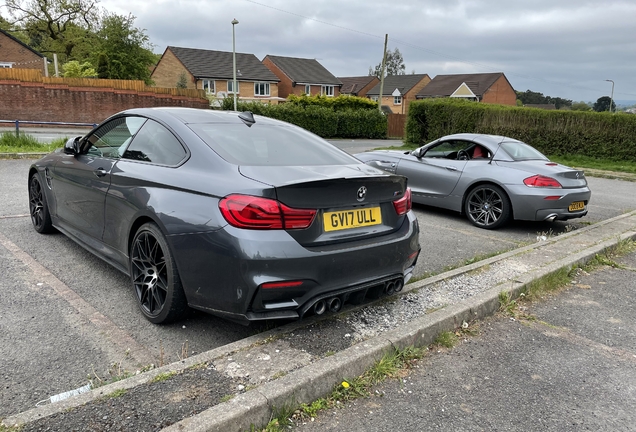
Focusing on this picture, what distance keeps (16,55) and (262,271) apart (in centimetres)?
4733

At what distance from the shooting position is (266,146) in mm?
3674

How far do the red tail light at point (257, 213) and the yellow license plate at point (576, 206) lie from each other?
548 centimetres

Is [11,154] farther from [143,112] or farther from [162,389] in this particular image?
[162,389]

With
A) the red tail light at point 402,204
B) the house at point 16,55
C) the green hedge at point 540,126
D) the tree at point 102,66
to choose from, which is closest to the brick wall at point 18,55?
the house at point 16,55

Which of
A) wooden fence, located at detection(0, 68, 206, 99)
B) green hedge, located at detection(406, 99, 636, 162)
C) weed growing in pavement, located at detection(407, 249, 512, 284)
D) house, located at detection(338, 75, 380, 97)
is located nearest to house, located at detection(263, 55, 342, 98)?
house, located at detection(338, 75, 380, 97)

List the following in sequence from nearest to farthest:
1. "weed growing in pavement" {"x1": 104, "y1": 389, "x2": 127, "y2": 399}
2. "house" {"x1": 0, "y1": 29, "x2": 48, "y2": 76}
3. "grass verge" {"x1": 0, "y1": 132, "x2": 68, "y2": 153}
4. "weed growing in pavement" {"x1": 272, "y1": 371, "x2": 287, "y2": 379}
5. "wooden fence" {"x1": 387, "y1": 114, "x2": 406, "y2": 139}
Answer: "weed growing in pavement" {"x1": 104, "y1": 389, "x2": 127, "y2": 399}, "weed growing in pavement" {"x1": 272, "y1": 371, "x2": 287, "y2": 379}, "grass verge" {"x1": 0, "y1": 132, "x2": 68, "y2": 153}, "wooden fence" {"x1": 387, "y1": 114, "x2": 406, "y2": 139}, "house" {"x1": 0, "y1": 29, "x2": 48, "y2": 76}


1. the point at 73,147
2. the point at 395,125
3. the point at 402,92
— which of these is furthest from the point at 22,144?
the point at 402,92

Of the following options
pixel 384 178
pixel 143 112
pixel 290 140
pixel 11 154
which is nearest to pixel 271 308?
pixel 384 178

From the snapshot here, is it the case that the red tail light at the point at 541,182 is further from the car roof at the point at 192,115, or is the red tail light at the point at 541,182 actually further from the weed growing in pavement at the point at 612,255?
the car roof at the point at 192,115

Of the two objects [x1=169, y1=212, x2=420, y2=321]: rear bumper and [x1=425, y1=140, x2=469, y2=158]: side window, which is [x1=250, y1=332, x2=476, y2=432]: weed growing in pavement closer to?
[x1=169, y1=212, x2=420, y2=321]: rear bumper

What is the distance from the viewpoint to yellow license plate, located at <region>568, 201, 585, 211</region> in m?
6.93

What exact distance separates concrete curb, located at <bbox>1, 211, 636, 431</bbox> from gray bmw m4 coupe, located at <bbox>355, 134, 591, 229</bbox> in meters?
2.92

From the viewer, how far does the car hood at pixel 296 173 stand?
117 inches

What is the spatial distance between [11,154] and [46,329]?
10928mm
